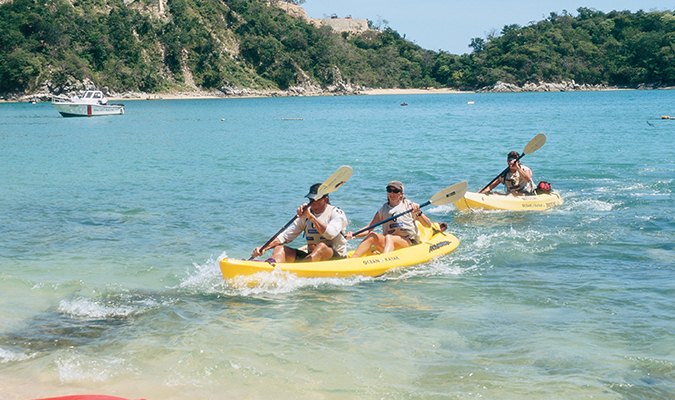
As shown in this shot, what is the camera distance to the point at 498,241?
9141 mm

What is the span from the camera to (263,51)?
342 ft

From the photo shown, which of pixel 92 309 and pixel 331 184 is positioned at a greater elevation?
pixel 331 184

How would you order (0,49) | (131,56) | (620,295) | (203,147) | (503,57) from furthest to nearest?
(503,57), (131,56), (0,49), (203,147), (620,295)

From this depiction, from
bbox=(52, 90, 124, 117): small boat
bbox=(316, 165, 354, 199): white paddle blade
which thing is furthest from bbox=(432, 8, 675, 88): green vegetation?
bbox=(316, 165, 354, 199): white paddle blade

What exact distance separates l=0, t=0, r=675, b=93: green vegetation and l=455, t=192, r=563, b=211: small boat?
74705 mm

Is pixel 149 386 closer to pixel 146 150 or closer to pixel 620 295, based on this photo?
pixel 620 295

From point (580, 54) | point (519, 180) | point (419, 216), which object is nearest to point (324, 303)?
point (419, 216)

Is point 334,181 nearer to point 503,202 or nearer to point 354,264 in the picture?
point 354,264

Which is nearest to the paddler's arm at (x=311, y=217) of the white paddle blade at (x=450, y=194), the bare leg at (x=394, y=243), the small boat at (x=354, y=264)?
the small boat at (x=354, y=264)

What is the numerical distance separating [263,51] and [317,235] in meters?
102

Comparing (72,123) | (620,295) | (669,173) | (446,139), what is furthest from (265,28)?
(620,295)

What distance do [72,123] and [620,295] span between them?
37.7m

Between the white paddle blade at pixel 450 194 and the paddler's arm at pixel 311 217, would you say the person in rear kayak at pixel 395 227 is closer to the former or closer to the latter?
the white paddle blade at pixel 450 194

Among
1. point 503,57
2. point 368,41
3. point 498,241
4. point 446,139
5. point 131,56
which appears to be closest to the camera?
point 498,241
